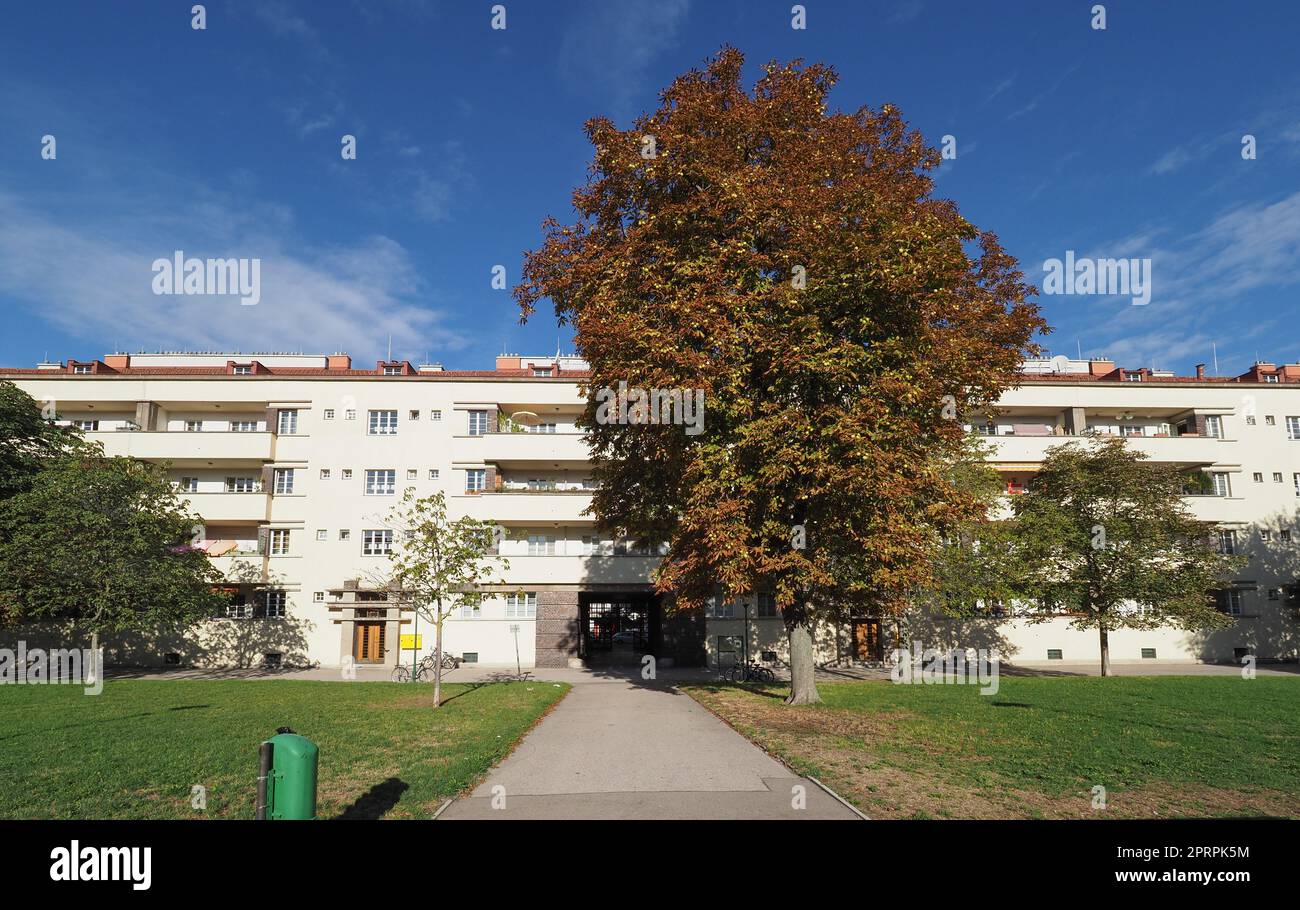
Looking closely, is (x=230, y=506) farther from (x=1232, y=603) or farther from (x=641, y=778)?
(x=1232, y=603)

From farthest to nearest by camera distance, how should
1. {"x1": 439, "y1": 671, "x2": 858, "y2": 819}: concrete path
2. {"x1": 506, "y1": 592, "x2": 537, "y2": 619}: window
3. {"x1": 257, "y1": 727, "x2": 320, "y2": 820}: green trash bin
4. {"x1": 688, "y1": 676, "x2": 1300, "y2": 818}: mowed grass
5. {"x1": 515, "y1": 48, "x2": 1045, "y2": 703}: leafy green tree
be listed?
{"x1": 506, "y1": 592, "x2": 537, "y2": 619}: window → {"x1": 515, "y1": 48, "x2": 1045, "y2": 703}: leafy green tree → {"x1": 688, "y1": 676, "x2": 1300, "y2": 818}: mowed grass → {"x1": 439, "y1": 671, "x2": 858, "y2": 819}: concrete path → {"x1": 257, "y1": 727, "x2": 320, "y2": 820}: green trash bin

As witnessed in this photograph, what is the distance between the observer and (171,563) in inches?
1096

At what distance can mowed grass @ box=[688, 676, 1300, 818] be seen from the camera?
8375 millimetres

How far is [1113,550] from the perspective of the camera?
2808cm

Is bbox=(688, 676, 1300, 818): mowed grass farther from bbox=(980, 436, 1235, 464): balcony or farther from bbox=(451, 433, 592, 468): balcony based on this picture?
bbox=(980, 436, 1235, 464): balcony

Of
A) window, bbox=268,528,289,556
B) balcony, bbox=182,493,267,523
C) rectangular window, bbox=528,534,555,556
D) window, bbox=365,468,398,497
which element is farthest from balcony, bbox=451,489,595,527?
balcony, bbox=182,493,267,523

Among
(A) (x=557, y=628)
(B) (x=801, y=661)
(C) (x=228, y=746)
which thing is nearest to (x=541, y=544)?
(A) (x=557, y=628)

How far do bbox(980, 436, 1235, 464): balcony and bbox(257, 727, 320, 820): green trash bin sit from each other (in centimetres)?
3670

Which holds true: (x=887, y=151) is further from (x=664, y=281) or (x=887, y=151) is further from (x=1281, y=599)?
(x=1281, y=599)

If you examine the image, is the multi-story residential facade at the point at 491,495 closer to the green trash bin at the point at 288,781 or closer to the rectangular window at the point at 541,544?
the rectangular window at the point at 541,544

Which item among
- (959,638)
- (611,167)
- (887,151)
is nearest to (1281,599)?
(959,638)

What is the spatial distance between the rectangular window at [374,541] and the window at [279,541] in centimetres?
381
